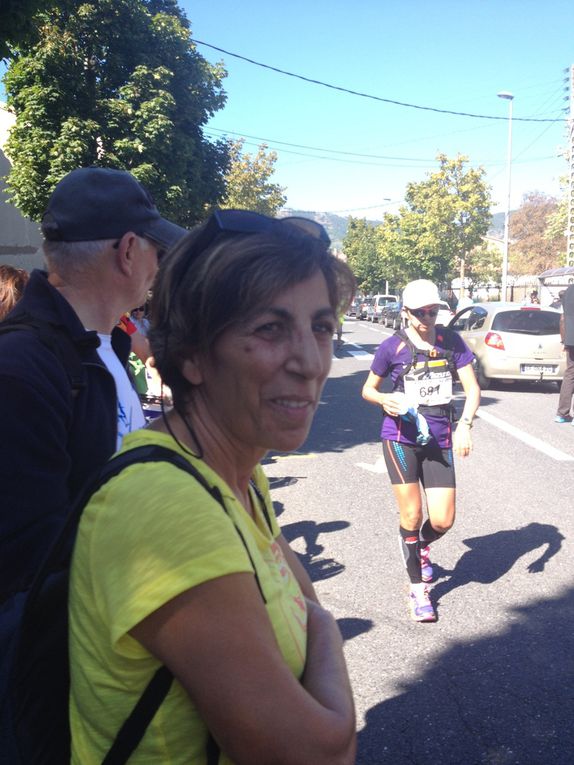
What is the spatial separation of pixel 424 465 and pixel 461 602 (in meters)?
0.87

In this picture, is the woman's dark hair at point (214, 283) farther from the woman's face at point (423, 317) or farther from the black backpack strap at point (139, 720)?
the woman's face at point (423, 317)

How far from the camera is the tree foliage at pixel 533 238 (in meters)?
71.6

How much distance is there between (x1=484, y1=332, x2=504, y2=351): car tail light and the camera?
1441 centimetres

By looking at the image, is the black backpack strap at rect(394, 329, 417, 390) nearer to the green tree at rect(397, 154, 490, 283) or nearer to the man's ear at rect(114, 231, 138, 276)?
the man's ear at rect(114, 231, 138, 276)

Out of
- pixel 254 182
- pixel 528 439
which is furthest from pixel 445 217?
pixel 528 439

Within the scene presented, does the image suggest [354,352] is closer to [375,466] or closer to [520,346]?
[520,346]

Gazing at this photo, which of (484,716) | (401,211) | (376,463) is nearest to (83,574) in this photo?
(484,716)

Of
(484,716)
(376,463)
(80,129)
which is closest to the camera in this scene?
(484,716)

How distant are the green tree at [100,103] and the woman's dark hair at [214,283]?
12282 millimetres

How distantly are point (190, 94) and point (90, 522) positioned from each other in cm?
1470

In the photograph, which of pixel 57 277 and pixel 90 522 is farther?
pixel 57 277

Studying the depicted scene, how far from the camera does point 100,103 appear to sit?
523 inches

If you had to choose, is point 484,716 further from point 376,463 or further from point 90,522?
point 376,463

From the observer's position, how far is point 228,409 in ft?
4.33
